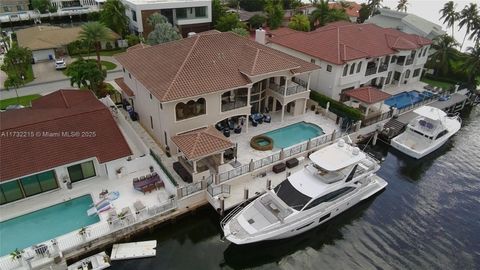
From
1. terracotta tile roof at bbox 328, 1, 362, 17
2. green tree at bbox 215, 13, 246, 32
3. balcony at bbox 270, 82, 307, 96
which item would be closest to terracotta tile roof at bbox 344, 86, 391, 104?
balcony at bbox 270, 82, 307, 96

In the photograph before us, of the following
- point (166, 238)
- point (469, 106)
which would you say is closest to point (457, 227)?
point (166, 238)

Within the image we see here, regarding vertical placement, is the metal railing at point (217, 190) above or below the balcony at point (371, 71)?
below

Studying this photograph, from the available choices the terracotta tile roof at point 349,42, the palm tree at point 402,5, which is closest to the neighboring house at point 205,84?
the terracotta tile roof at point 349,42

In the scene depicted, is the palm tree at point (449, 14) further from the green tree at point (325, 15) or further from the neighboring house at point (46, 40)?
the neighboring house at point (46, 40)

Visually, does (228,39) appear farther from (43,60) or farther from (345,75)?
(43,60)

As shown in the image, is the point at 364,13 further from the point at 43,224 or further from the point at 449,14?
the point at 43,224

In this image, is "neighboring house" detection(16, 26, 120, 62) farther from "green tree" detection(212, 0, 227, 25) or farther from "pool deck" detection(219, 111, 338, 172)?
"pool deck" detection(219, 111, 338, 172)
